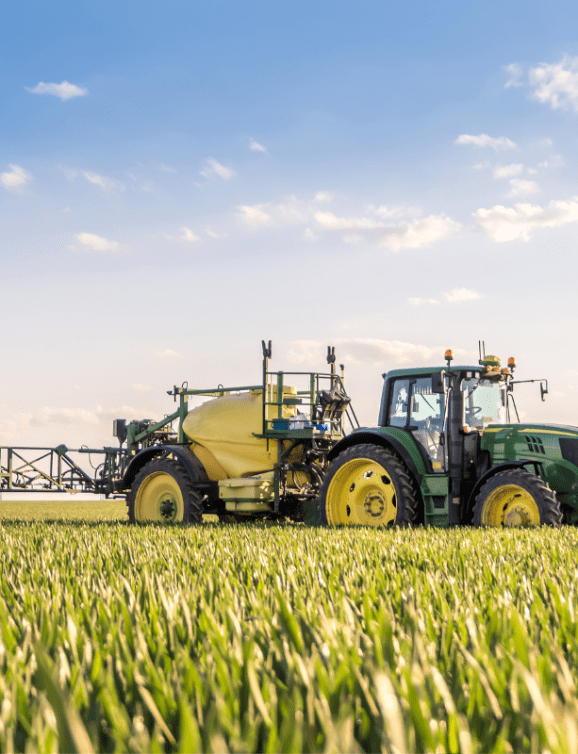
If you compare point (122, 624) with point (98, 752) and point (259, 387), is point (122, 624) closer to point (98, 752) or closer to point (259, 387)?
point (98, 752)

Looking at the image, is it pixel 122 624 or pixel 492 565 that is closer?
pixel 122 624

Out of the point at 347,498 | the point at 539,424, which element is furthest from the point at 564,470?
the point at 347,498

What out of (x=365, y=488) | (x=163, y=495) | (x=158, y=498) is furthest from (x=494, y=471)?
(x=158, y=498)

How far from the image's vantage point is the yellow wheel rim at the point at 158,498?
12.9 meters

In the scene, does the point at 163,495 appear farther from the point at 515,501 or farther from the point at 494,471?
the point at 515,501

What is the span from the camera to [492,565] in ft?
15.1

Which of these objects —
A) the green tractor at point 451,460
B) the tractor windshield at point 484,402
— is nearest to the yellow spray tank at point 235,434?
the green tractor at point 451,460

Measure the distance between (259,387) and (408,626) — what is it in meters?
10.3

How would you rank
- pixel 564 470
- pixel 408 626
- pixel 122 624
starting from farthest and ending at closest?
pixel 564 470, pixel 122 624, pixel 408 626

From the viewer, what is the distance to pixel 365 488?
35.8ft

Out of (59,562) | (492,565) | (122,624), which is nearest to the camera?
(122,624)

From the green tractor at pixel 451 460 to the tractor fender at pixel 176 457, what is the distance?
2.52m

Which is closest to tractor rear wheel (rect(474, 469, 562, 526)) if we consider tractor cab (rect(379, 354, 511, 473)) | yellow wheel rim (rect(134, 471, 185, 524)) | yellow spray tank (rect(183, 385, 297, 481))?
tractor cab (rect(379, 354, 511, 473))

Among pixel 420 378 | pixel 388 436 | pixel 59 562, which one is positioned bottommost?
pixel 59 562
